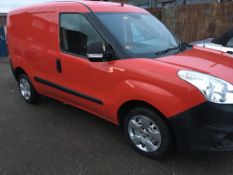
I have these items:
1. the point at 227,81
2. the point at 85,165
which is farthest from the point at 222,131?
the point at 85,165

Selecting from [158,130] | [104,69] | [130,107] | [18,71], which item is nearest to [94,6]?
[104,69]

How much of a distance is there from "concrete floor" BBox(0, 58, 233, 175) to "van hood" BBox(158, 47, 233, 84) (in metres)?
0.97

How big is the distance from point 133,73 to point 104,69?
1.51 ft

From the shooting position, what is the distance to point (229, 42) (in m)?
5.45

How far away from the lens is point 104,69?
3.63m

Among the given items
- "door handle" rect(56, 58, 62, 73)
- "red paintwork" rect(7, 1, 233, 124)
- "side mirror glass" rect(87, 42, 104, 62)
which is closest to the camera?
"red paintwork" rect(7, 1, 233, 124)

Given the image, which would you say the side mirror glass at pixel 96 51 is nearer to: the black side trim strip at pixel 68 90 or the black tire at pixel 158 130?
the black side trim strip at pixel 68 90

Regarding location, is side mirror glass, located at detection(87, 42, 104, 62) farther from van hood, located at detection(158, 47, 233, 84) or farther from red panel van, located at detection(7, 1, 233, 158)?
van hood, located at detection(158, 47, 233, 84)

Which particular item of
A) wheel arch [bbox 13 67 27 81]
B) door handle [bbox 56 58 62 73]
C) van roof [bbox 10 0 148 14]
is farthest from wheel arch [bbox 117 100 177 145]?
wheel arch [bbox 13 67 27 81]

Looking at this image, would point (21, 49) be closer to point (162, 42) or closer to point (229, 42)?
point (162, 42)

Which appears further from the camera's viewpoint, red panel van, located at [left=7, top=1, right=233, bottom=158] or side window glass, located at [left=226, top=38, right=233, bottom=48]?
side window glass, located at [left=226, top=38, right=233, bottom=48]

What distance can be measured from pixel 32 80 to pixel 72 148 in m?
1.80

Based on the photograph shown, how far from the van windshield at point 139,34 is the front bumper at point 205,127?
38.0 inches

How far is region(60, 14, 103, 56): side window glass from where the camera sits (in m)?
3.88
